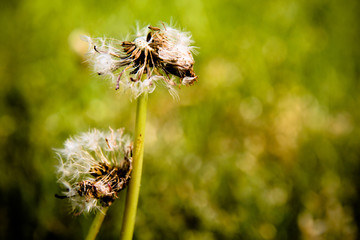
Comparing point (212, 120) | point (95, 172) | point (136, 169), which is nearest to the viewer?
point (136, 169)

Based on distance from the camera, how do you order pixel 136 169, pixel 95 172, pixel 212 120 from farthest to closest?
pixel 212 120 < pixel 95 172 < pixel 136 169

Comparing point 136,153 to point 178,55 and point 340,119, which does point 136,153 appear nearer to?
point 178,55

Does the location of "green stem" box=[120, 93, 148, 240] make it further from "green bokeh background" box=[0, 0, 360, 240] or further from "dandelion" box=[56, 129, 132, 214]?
"green bokeh background" box=[0, 0, 360, 240]

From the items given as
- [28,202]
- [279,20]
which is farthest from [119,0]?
[28,202]

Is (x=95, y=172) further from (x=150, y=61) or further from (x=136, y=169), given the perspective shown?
(x=150, y=61)

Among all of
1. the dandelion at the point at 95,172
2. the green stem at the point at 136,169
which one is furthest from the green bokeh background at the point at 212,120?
the green stem at the point at 136,169

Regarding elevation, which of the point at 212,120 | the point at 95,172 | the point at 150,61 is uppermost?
the point at 212,120

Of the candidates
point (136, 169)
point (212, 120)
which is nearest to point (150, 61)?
point (136, 169)

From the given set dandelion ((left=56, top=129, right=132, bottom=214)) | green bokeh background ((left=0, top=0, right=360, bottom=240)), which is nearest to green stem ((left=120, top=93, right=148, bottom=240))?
dandelion ((left=56, top=129, right=132, bottom=214))

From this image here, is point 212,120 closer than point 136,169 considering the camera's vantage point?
No
